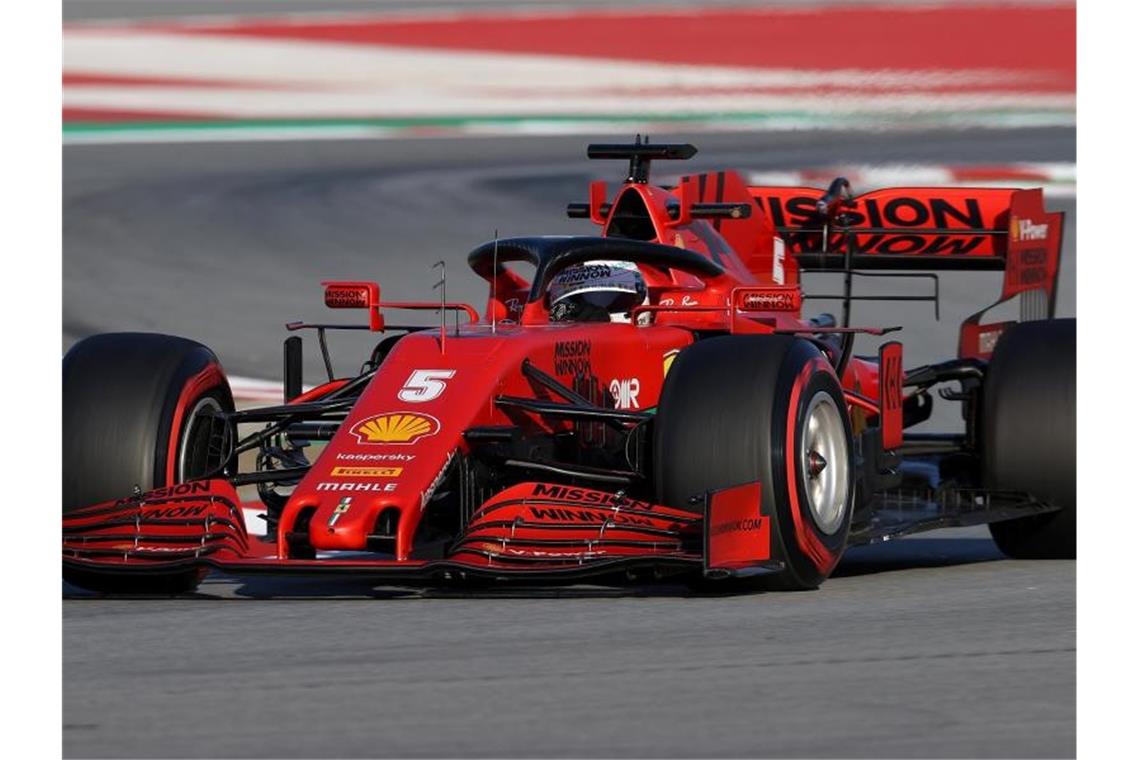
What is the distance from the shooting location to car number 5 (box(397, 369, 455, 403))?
→ 8312mm

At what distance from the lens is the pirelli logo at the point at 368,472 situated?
25.9 feet

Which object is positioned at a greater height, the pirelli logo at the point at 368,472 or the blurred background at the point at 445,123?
the blurred background at the point at 445,123

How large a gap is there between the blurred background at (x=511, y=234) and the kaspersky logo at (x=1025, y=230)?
1569mm

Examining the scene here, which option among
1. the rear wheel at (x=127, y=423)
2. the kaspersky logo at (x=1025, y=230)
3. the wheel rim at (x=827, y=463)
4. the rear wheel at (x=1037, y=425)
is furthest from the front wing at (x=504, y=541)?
the kaspersky logo at (x=1025, y=230)

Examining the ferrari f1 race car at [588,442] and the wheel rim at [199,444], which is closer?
the ferrari f1 race car at [588,442]

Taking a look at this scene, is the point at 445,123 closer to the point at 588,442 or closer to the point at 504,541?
the point at 588,442

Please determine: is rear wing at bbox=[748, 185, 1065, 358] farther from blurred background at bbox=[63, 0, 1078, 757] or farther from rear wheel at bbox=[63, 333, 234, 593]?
rear wheel at bbox=[63, 333, 234, 593]

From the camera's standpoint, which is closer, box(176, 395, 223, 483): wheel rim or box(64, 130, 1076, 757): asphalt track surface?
box(64, 130, 1076, 757): asphalt track surface

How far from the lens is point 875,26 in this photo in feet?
85.7

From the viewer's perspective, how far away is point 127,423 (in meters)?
8.60

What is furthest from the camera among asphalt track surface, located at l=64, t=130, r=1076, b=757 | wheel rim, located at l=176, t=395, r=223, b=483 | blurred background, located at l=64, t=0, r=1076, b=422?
blurred background, located at l=64, t=0, r=1076, b=422

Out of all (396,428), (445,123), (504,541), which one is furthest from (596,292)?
(445,123)

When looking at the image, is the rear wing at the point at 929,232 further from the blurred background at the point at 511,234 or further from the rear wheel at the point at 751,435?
the rear wheel at the point at 751,435

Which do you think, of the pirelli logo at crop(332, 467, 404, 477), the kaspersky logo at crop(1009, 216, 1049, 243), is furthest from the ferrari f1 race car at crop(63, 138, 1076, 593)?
the kaspersky logo at crop(1009, 216, 1049, 243)
